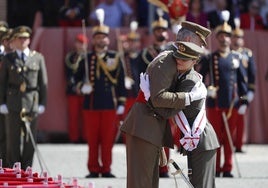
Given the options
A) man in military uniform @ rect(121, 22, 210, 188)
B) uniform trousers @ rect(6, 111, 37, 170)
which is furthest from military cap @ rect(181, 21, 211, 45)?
uniform trousers @ rect(6, 111, 37, 170)

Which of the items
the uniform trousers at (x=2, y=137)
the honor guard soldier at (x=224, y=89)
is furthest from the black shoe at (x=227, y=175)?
the uniform trousers at (x=2, y=137)

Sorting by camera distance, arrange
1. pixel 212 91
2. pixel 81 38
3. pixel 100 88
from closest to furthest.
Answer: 1. pixel 212 91
2. pixel 100 88
3. pixel 81 38

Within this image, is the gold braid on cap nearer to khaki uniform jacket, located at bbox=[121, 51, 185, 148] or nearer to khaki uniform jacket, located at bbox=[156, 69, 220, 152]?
khaki uniform jacket, located at bbox=[121, 51, 185, 148]

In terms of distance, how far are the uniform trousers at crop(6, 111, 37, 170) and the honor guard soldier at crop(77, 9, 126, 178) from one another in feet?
3.29

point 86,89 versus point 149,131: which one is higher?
point 86,89

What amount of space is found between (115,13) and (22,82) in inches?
226

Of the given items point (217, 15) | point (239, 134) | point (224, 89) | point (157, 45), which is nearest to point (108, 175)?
point (157, 45)

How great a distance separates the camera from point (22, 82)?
42.4 ft

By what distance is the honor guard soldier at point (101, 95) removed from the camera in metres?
13.7

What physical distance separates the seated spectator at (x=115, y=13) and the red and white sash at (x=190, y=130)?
957 centimetres

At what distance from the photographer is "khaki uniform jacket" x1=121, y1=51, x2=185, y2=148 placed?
8758mm

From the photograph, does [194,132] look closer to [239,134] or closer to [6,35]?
[6,35]

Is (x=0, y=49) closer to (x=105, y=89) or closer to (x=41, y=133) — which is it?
(x=105, y=89)

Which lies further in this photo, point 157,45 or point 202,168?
point 157,45
